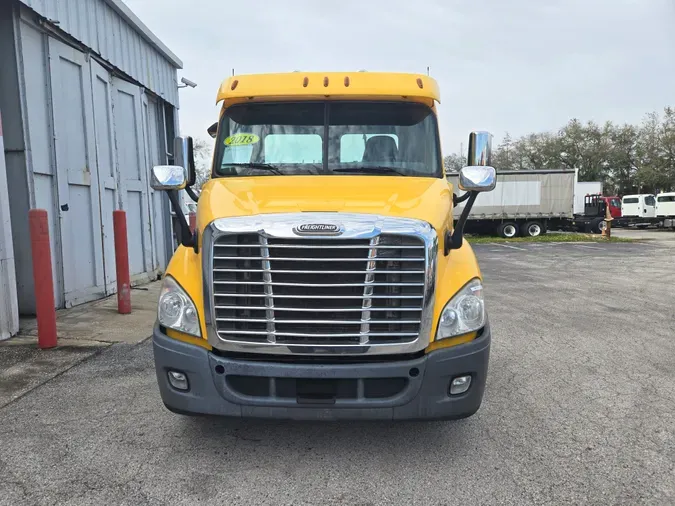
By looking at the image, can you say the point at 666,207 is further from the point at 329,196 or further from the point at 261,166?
the point at 329,196

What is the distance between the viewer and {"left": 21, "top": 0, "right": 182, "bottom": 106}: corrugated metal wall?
7277 millimetres

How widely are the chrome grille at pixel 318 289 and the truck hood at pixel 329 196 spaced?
24 cm

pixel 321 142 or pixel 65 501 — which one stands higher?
pixel 321 142

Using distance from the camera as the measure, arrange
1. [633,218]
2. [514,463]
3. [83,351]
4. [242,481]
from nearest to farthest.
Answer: [242,481] → [514,463] → [83,351] → [633,218]

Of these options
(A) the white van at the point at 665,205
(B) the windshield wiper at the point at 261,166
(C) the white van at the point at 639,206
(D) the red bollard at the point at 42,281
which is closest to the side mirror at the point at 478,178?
(B) the windshield wiper at the point at 261,166

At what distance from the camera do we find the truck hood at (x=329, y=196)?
3104 millimetres

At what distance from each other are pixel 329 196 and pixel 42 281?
3.73 metres

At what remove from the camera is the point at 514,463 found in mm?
3146

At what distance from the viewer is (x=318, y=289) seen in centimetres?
294

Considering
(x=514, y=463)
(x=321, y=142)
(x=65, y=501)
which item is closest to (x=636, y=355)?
(x=514, y=463)

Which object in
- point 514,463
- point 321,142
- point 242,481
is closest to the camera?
point 242,481

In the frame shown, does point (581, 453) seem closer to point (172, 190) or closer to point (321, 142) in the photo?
point (321, 142)

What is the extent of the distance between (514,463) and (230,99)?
345 cm

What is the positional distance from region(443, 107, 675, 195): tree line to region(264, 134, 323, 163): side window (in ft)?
160
